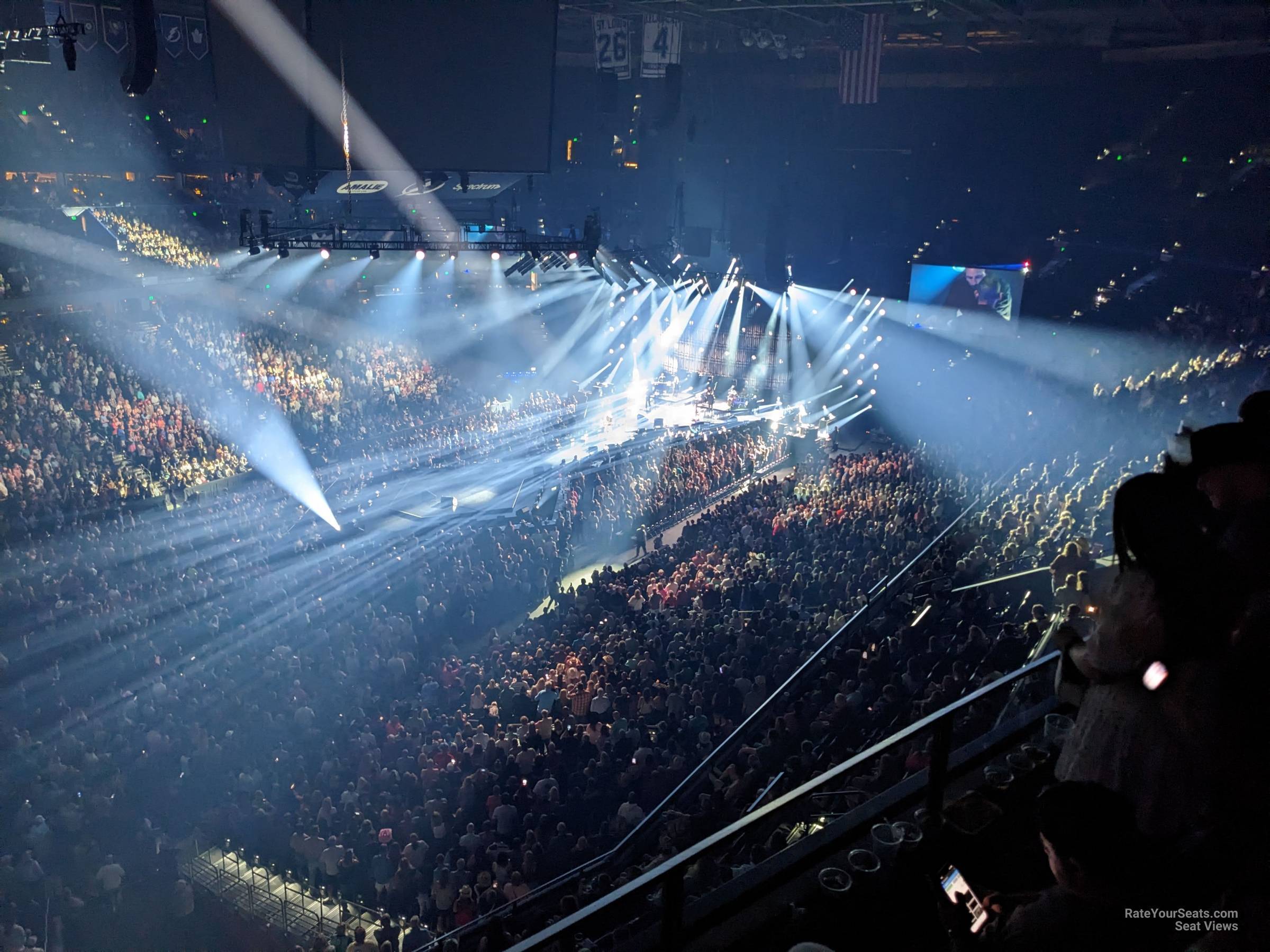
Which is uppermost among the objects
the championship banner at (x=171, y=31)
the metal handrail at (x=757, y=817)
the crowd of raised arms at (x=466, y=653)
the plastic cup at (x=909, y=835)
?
the championship banner at (x=171, y=31)

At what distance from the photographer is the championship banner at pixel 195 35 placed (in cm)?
1753

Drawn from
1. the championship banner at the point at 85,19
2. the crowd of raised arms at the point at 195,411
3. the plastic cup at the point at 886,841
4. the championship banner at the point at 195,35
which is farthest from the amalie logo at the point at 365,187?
the plastic cup at the point at 886,841

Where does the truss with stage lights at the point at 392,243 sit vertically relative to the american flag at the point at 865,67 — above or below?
below

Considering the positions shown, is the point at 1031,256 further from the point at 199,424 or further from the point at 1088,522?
the point at 199,424

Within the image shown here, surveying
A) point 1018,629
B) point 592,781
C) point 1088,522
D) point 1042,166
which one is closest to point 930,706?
point 1018,629

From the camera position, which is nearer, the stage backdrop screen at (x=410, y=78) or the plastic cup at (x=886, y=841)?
the plastic cup at (x=886, y=841)

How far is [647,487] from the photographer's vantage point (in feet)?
46.0

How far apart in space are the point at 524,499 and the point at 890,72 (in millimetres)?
13867

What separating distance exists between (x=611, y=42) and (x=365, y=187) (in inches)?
200

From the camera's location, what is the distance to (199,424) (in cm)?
1570

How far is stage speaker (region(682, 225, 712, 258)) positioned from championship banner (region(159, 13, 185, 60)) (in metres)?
13.2

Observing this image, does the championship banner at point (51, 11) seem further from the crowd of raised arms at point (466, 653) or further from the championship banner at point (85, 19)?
the crowd of raised arms at point (466, 653)

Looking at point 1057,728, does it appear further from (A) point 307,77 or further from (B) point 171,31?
(B) point 171,31

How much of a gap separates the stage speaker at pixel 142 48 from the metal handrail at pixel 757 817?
966 cm
